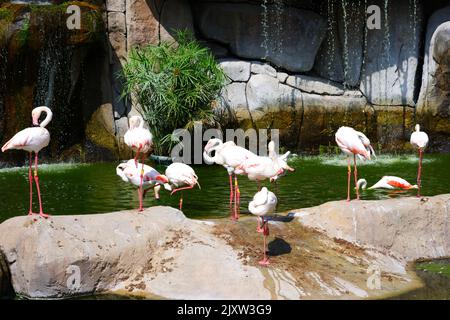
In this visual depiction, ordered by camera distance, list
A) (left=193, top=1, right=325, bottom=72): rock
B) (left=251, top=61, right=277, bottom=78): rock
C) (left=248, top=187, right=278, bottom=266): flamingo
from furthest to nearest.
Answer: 1. (left=193, top=1, right=325, bottom=72): rock
2. (left=251, top=61, right=277, bottom=78): rock
3. (left=248, top=187, right=278, bottom=266): flamingo

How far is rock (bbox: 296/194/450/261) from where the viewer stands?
7504 millimetres

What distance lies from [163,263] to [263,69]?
9535mm

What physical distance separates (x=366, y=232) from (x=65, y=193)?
4.79 meters

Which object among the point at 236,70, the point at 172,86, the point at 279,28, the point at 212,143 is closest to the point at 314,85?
the point at 279,28

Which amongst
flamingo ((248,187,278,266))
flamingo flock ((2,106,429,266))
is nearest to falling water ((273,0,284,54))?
flamingo flock ((2,106,429,266))

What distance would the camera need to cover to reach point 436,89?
15602 mm

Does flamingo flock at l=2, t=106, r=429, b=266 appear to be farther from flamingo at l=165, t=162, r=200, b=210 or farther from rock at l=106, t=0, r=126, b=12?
rock at l=106, t=0, r=126, b=12

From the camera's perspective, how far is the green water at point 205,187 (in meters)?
9.67

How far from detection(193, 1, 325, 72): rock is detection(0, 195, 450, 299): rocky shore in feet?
28.9

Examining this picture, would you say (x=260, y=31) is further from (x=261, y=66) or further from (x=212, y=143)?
(x=212, y=143)

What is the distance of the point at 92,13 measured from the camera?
1400 centimetres

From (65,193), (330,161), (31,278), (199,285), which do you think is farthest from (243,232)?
(330,161)

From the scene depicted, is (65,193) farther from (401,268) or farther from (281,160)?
(401,268)

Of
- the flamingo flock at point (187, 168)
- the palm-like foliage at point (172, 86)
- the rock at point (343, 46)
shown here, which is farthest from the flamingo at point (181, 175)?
the rock at point (343, 46)
